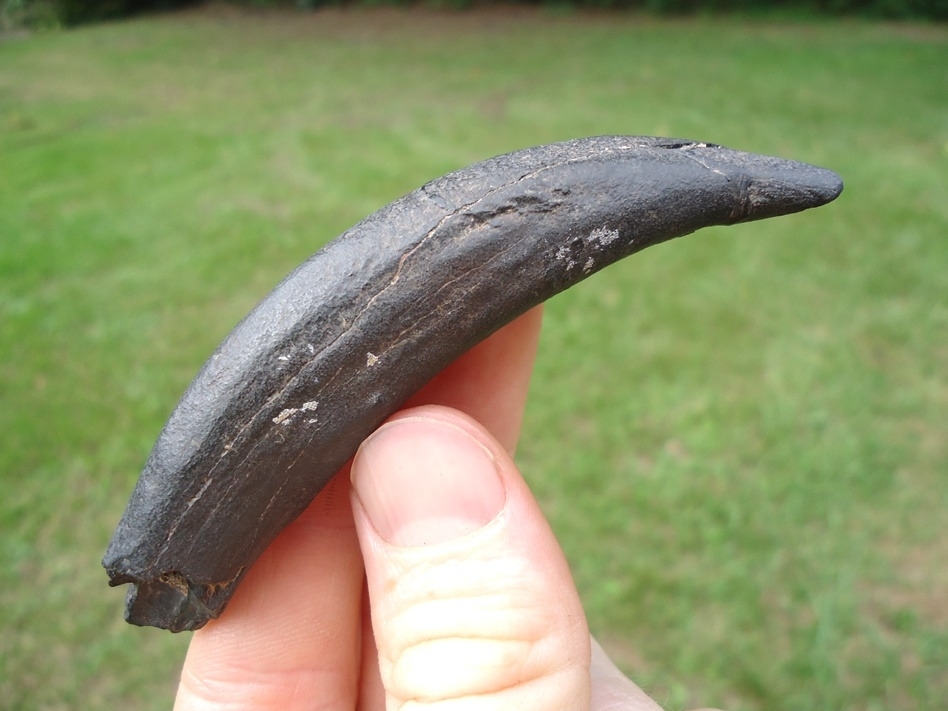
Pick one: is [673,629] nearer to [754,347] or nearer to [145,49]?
[754,347]

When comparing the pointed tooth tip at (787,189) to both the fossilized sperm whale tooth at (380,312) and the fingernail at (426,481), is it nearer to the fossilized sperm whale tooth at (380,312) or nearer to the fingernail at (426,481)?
the fossilized sperm whale tooth at (380,312)

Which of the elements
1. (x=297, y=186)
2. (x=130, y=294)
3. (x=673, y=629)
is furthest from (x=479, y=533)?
(x=297, y=186)

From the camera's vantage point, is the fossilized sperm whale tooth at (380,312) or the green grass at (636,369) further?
Answer: the green grass at (636,369)

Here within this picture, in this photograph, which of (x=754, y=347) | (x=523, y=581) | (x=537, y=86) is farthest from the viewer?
(x=537, y=86)

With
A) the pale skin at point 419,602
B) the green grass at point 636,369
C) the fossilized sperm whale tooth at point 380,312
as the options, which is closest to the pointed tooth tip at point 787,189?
the fossilized sperm whale tooth at point 380,312

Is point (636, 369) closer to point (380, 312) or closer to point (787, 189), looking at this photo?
point (787, 189)
